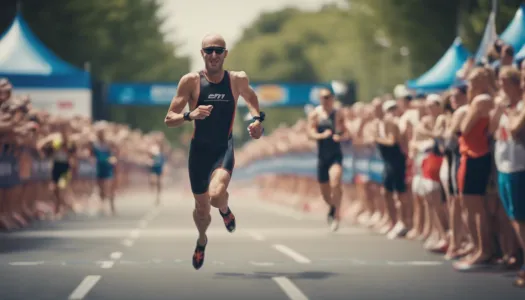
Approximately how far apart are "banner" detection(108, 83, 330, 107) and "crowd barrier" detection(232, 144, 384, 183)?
739 cm

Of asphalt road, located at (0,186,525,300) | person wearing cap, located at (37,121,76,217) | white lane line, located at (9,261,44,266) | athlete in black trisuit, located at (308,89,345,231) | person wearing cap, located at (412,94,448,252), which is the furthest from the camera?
person wearing cap, located at (37,121,76,217)

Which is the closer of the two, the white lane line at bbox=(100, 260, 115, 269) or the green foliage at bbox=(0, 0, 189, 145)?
the white lane line at bbox=(100, 260, 115, 269)

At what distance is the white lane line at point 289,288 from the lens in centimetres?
1337

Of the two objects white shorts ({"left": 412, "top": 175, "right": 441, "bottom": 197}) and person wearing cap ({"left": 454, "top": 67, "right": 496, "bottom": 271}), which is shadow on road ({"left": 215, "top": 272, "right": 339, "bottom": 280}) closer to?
person wearing cap ({"left": 454, "top": 67, "right": 496, "bottom": 271})

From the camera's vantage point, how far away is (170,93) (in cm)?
6738

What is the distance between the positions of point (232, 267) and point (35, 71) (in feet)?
79.1

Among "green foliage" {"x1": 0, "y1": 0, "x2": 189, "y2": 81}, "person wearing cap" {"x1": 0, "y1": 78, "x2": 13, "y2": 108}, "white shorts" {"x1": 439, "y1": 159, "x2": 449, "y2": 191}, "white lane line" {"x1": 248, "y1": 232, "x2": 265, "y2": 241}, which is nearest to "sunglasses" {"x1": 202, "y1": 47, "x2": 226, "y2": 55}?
"white shorts" {"x1": 439, "y1": 159, "x2": 449, "y2": 191}

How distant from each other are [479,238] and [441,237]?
3.04 meters

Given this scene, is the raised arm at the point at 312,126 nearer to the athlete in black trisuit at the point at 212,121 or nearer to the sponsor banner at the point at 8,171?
the sponsor banner at the point at 8,171

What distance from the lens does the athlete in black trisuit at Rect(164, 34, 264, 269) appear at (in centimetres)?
1516

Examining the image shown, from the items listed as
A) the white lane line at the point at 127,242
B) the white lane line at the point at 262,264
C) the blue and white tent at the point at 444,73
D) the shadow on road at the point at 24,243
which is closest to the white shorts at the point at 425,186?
the white lane line at the point at 262,264

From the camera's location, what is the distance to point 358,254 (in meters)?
19.3

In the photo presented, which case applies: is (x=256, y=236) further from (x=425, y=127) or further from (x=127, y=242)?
(x=425, y=127)

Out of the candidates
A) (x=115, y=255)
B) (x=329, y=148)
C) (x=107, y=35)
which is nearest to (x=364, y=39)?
(x=107, y=35)
